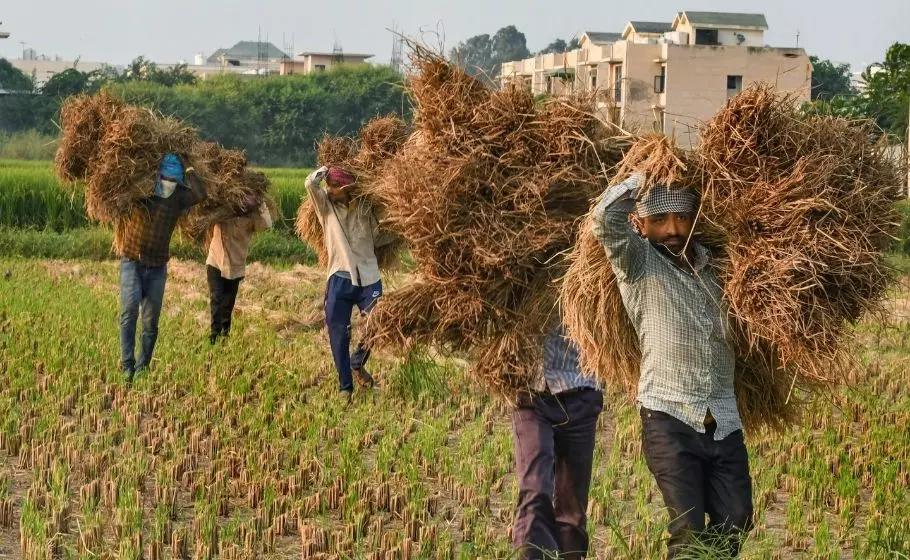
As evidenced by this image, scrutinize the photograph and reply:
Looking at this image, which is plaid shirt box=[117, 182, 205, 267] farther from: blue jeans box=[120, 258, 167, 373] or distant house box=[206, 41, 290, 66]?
distant house box=[206, 41, 290, 66]

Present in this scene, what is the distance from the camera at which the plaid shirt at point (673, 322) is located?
15.1 feet

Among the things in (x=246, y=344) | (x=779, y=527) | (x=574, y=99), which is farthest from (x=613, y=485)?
(x=246, y=344)

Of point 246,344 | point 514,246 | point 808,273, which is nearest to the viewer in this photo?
point 808,273

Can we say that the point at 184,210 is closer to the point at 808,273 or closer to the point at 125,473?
the point at 125,473

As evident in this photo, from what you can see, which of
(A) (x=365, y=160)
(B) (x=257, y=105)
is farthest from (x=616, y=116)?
(B) (x=257, y=105)

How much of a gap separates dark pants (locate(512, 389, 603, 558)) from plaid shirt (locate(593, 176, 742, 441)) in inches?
18.1

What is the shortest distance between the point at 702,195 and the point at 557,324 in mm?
873

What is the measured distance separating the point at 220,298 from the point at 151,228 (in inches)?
79.0

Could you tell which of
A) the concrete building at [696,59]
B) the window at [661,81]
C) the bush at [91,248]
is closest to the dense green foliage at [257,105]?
the concrete building at [696,59]

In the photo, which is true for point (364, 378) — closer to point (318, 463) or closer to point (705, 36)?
point (318, 463)

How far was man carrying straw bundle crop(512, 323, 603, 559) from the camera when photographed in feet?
16.5

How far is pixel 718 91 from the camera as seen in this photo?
159ft

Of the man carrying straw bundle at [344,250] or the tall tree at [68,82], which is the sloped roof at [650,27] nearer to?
the tall tree at [68,82]

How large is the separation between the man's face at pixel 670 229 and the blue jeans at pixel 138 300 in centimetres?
530
